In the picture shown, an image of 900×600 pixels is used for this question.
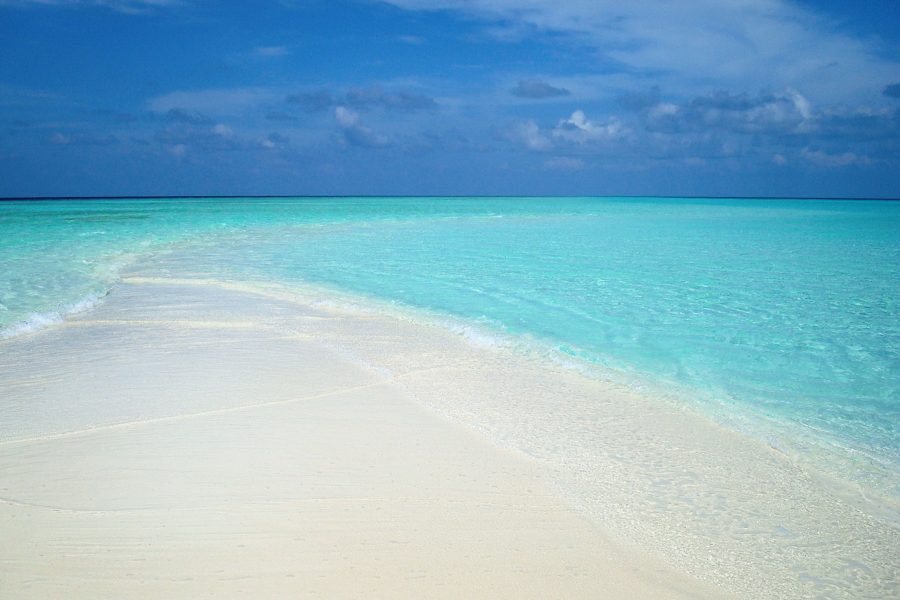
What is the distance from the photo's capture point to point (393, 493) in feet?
10.2

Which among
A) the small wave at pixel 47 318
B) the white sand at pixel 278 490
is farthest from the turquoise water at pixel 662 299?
the white sand at pixel 278 490

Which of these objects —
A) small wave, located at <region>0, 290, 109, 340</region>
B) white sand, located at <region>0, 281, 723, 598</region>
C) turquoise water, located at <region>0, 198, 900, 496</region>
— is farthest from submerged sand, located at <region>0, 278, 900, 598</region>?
small wave, located at <region>0, 290, 109, 340</region>

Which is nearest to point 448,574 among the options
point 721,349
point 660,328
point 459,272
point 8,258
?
point 721,349

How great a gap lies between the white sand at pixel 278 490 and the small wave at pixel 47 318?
132 cm

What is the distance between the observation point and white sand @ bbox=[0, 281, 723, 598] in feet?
7.95

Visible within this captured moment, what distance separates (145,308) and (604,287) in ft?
21.3

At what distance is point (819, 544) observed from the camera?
2723 mm

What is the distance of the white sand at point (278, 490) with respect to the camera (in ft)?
7.95

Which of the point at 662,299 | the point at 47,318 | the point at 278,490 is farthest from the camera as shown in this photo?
the point at 662,299

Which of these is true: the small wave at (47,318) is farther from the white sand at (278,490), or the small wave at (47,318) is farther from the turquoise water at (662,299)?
the white sand at (278,490)

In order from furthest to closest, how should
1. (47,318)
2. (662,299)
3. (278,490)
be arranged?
(662,299), (47,318), (278,490)

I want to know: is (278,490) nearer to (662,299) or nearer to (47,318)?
(47,318)

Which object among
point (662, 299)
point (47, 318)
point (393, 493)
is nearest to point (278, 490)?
point (393, 493)

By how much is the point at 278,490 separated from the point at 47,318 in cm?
571
